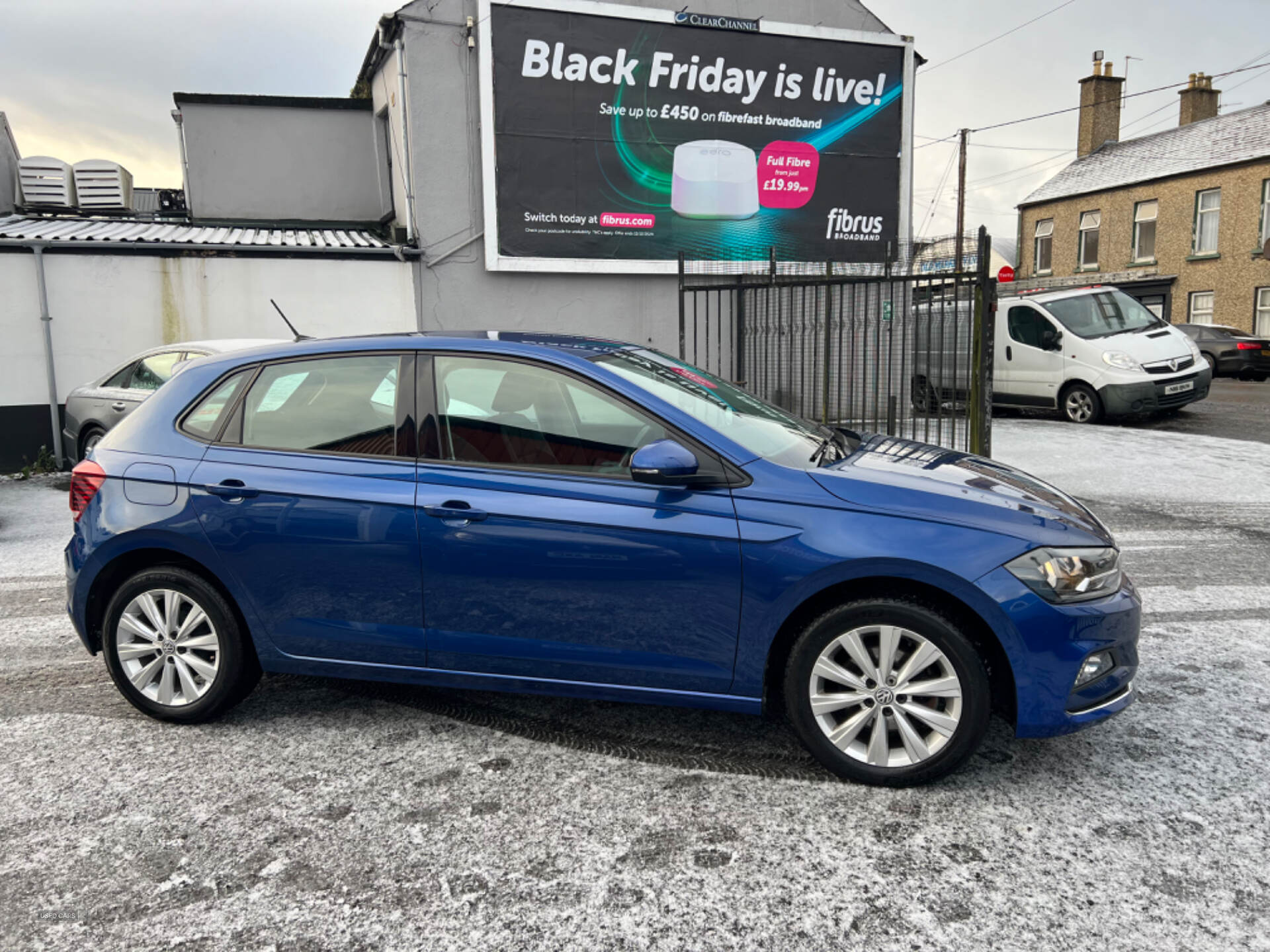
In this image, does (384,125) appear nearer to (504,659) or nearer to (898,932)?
(504,659)

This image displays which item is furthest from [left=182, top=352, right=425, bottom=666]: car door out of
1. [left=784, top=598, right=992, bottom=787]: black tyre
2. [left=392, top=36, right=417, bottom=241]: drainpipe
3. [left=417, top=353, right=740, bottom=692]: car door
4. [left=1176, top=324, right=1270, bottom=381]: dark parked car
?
[left=1176, top=324, right=1270, bottom=381]: dark parked car

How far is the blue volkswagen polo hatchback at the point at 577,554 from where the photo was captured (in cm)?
314

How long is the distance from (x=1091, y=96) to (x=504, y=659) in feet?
119

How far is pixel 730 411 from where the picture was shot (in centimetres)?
384

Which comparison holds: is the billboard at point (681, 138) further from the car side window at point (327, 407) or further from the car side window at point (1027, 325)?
the car side window at point (327, 407)

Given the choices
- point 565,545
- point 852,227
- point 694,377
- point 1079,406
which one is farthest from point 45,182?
point 1079,406

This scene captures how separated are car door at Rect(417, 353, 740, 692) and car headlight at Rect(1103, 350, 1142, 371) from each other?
38.8 ft

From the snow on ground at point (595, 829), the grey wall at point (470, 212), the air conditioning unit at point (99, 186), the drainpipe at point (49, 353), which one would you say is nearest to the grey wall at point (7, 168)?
the air conditioning unit at point (99, 186)

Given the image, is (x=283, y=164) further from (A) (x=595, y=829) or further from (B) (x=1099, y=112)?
(B) (x=1099, y=112)

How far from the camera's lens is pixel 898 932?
98.4 inches

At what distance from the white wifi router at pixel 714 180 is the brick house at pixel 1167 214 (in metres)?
19.8

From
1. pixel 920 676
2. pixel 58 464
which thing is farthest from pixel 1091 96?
pixel 920 676

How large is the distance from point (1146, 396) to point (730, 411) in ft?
37.3

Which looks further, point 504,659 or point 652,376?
point 652,376
